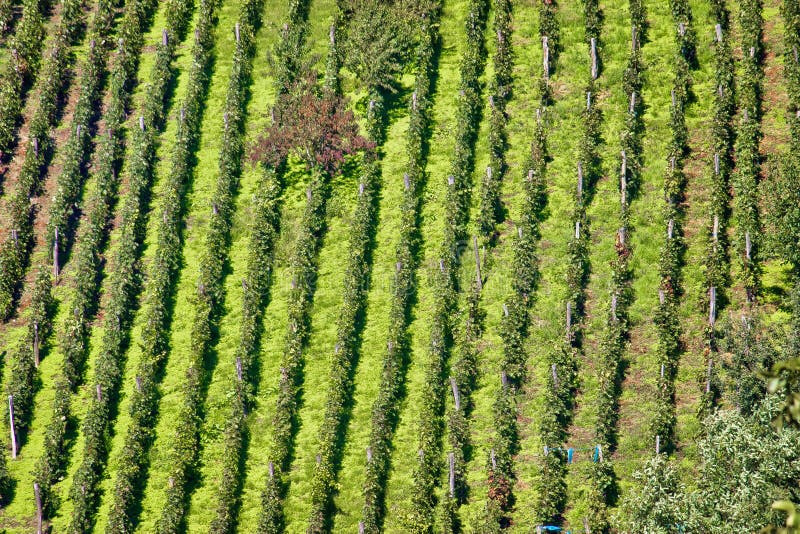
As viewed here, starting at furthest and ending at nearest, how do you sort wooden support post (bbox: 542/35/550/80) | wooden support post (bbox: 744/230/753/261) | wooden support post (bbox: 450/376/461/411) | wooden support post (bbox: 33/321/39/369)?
wooden support post (bbox: 542/35/550/80) < wooden support post (bbox: 744/230/753/261) < wooden support post (bbox: 33/321/39/369) < wooden support post (bbox: 450/376/461/411)

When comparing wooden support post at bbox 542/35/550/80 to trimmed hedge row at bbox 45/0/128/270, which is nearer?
trimmed hedge row at bbox 45/0/128/270

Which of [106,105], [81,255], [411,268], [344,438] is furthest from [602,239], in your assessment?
[106,105]

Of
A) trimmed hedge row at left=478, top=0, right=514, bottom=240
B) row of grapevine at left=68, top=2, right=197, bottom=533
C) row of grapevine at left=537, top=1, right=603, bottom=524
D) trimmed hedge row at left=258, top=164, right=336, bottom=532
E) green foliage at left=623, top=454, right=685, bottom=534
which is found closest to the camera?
green foliage at left=623, top=454, right=685, bottom=534

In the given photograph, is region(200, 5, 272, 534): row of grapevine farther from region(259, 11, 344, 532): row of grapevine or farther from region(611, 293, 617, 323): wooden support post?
region(611, 293, 617, 323): wooden support post

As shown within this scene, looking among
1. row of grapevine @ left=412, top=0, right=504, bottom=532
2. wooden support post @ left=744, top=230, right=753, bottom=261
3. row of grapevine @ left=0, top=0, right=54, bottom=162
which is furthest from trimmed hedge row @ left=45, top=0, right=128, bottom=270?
wooden support post @ left=744, top=230, right=753, bottom=261

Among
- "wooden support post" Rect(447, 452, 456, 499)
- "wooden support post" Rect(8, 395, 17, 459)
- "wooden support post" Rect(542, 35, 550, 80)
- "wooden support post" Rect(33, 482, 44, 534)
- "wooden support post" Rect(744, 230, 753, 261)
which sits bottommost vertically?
"wooden support post" Rect(33, 482, 44, 534)

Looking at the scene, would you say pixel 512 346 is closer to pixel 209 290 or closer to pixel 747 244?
pixel 747 244
